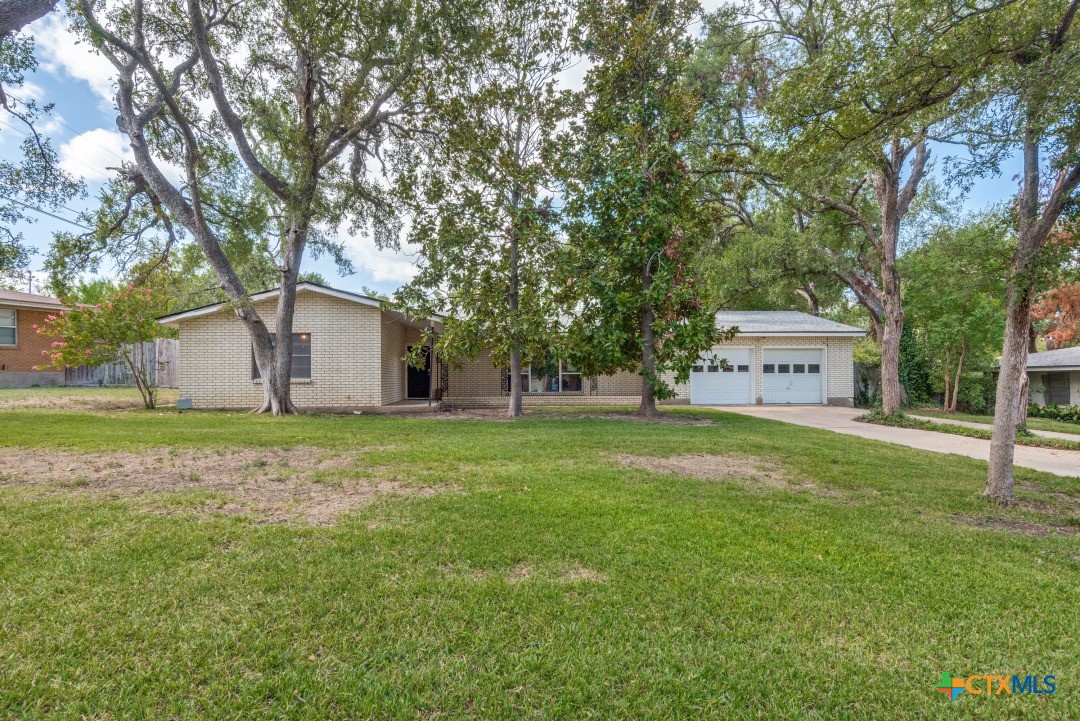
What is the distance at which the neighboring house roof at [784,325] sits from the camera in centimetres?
1762

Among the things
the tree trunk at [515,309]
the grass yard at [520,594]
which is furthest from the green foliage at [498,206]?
the grass yard at [520,594]

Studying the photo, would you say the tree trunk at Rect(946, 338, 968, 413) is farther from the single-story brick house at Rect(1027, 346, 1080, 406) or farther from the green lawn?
the single-story brick house at Rect(1027, 346, 1080, 406)

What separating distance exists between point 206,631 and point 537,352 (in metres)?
9.93

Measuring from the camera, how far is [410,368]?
1886 centimetres

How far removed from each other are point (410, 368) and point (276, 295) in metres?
6.15

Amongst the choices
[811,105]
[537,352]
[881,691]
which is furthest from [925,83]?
[537,352]

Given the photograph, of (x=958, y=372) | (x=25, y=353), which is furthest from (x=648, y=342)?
(x=25, y=353)

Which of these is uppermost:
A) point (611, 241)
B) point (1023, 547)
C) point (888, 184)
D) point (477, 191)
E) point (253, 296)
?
point (888, 184)

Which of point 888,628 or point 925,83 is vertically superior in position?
point 925,83

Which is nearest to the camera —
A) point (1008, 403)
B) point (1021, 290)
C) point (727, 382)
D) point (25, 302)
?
point (1021, 290)

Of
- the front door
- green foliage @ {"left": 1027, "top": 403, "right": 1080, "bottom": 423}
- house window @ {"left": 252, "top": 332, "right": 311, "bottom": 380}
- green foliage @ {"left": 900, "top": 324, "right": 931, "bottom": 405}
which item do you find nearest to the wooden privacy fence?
house window @ {"left": 252, "top": 332, "right": 311, "bottom": 380}

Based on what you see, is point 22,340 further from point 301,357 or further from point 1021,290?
point 1021,290

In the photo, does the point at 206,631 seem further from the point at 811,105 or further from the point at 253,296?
the point at 253,296

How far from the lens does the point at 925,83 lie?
15.8ft
